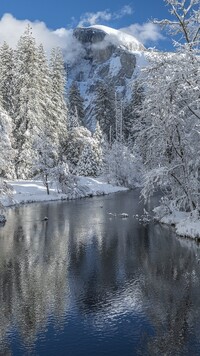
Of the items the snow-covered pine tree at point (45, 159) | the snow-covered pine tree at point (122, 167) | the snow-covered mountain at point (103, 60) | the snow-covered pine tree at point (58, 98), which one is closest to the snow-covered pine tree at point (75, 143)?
the snow-covered pine tree at point (58, 98)

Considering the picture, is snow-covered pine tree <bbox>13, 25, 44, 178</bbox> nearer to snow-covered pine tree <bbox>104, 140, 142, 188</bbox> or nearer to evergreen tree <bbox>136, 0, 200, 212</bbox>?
snow-covered pine tree <bbox>104, 140, 142, 188</bbox>

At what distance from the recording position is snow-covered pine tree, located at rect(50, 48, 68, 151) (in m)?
59.8

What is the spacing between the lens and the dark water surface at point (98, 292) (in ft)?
34.4

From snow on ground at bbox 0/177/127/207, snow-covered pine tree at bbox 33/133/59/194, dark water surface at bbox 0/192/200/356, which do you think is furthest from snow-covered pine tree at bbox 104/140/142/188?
dark water surface at bbox 0/192/200/356

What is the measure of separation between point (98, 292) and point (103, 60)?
166 metres

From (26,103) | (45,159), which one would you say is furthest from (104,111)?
(45,159)

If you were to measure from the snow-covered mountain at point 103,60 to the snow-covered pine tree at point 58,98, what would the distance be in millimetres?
74678

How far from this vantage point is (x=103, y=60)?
171250mm

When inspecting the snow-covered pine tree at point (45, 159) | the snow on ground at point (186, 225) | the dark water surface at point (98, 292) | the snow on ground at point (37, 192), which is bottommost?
the dark water surface at point (98, 292)

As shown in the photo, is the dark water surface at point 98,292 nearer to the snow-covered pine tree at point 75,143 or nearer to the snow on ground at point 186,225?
the snow on ground at point 186,225

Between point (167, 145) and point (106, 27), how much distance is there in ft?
604

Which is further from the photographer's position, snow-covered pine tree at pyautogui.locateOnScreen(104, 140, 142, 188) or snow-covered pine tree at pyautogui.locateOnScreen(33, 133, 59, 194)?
snow-covered pine tree at pyautogui.locateOnScreen(104, 140, 142, 188)

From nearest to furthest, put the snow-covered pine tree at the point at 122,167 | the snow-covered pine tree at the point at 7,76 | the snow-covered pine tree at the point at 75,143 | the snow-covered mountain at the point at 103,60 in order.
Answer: the snow-covered pine tree at the point at 7,76 → the snow-covered pine tree at the point at 122,167 → the snow-covered pine tree at the point at 75,143 → the snow-covered mountain at the point at 103,60

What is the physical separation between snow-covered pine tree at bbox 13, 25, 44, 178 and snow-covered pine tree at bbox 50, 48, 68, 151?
5207 millimetres
